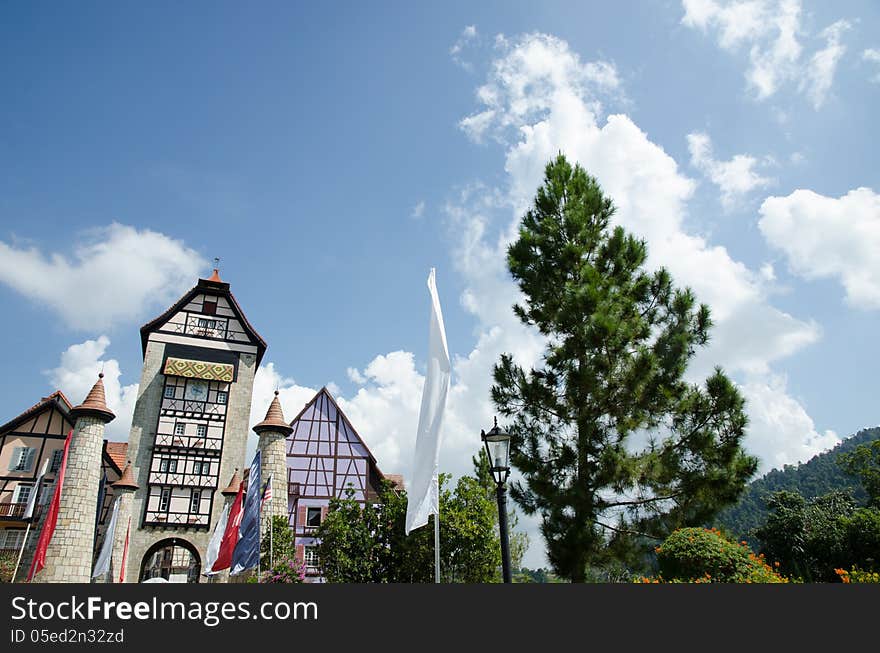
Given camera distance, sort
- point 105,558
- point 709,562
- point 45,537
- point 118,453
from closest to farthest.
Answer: point 709,562 < point 45,537 < point 105,558 < point 118,453

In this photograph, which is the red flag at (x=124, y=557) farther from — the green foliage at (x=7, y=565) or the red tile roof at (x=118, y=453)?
the red tile roof at (x=118, y=453)

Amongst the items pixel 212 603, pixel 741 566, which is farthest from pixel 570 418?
pixel 212 603

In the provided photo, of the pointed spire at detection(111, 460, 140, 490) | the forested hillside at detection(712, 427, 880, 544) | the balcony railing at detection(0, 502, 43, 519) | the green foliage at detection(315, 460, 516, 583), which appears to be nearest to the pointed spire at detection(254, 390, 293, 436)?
the pointed spire at detection(111, 460, 140, 490)

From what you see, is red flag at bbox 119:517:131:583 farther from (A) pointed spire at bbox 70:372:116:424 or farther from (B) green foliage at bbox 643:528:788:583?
(B) green foliage at bbox 643:528:788:583

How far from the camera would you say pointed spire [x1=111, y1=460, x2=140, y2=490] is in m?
26.5

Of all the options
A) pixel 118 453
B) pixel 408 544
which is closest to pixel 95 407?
pixel 118 453

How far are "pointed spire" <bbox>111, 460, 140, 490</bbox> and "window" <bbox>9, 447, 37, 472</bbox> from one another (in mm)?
5647

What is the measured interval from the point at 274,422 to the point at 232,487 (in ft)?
13.0

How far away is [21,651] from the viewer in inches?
168

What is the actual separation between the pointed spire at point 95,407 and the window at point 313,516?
11.0 meters

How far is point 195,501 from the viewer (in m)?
28.3

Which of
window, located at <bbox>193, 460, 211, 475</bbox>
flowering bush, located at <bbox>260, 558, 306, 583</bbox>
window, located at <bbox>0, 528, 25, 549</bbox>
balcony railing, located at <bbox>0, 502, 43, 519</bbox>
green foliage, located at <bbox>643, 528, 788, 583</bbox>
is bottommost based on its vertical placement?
green foliage, located at <bbox>643, 528, 788, 583</bbox>

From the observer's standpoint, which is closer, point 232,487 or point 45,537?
point 45,537

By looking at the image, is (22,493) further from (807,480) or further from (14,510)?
(807,480)
